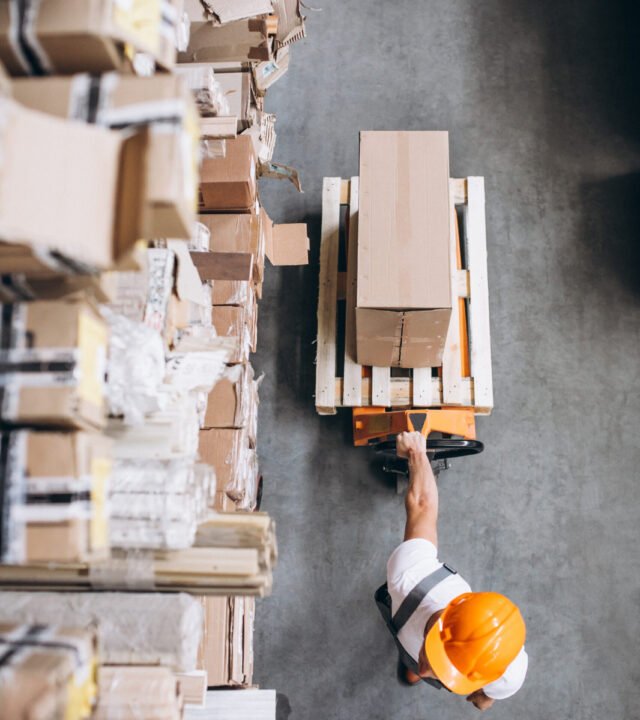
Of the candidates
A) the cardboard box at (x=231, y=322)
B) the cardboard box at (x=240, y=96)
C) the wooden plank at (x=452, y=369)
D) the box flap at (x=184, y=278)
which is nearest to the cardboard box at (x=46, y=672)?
the box flap at (x=184, y=278)

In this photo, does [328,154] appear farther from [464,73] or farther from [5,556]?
[5,556]

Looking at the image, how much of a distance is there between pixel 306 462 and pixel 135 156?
115 inches

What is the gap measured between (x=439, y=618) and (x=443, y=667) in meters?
0.18

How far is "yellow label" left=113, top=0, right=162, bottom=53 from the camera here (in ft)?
4.37

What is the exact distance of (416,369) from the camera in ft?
11.9

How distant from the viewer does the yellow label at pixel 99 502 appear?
1.37 meters

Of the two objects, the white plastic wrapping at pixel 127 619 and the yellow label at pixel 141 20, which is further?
the white plastic wrapping at pixel 127 619

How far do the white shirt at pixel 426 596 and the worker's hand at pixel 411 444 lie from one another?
0.47 metres

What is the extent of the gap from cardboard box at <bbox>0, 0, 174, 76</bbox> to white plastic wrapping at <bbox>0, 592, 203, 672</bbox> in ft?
4.31

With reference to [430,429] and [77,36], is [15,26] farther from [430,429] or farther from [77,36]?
[430,429]

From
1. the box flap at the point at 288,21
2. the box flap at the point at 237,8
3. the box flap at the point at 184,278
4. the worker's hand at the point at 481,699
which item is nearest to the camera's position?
the box flap at the point at 184,278

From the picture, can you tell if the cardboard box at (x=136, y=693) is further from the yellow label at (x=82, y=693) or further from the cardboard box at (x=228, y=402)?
the cardboard box at (x=228, y=402)

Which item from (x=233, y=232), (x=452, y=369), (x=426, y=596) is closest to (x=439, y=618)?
(x=426, y=596)

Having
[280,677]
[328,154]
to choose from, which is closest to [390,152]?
[328,154]
